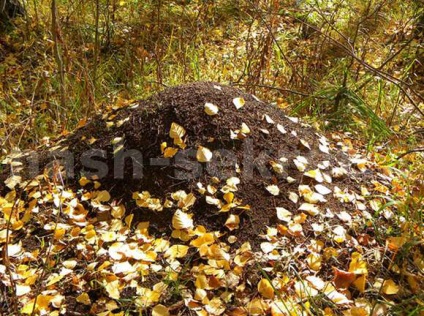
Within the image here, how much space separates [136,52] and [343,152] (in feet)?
7.97

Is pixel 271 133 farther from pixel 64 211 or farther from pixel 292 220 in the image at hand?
pixel 64 211

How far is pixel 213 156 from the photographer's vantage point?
209 centimetres

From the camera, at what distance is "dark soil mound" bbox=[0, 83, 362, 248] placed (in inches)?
77.7

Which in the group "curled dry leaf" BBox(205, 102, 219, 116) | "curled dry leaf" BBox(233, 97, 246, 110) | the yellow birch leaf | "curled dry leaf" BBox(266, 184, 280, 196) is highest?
"curled dry leaf" BBox(233, 97, 246, 110)

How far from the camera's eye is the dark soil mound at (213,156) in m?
1.97

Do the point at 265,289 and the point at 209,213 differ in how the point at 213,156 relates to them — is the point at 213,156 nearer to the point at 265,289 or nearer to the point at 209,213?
the point at 209,213

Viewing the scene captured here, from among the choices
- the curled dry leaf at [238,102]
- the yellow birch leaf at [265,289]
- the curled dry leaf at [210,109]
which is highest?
the curled dry leaf at [238,102]

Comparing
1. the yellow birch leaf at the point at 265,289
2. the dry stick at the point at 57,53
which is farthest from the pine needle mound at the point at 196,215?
the dry stick at the point at 57,53

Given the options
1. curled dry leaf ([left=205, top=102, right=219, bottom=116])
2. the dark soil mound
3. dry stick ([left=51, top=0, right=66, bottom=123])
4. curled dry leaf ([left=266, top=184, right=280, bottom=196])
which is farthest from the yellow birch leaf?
dry stick ([left=51, top=0, right=66, bottom=123])

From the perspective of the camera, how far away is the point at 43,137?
3.01m

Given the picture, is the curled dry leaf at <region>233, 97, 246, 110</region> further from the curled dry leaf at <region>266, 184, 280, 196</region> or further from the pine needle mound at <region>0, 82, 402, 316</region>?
the curled dry leaf at <region>266, 184, 280, 196</region>

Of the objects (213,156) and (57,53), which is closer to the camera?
(213,156)

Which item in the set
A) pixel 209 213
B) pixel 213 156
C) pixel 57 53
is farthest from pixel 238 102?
pixel 57 53

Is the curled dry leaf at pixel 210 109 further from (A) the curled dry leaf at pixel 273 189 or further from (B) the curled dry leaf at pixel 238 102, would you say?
(A) the curled dry leaf at pixel 273 189
